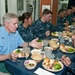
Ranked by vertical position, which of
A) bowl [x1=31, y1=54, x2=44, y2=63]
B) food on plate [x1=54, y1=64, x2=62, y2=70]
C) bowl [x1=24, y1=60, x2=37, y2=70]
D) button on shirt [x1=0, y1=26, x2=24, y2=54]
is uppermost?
button on shirt [x1=0, y1=26, x2=24, y2=54]

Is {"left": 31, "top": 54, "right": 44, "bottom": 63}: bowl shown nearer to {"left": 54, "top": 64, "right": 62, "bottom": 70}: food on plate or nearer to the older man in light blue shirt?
{"left": 54, "top": 64, "right": 62, "bottom": 70}: food on plate

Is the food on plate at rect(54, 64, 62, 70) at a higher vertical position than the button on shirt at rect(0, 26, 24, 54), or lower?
lower

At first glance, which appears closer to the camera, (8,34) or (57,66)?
(57,66)

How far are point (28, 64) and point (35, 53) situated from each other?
11.9 inches

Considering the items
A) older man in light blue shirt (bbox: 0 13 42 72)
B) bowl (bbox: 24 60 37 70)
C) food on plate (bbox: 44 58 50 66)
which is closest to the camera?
bowl (bbox: 24 60 37 70)

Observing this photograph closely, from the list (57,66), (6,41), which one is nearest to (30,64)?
(57,66)

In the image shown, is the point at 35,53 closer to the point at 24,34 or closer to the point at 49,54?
the point at 49,54

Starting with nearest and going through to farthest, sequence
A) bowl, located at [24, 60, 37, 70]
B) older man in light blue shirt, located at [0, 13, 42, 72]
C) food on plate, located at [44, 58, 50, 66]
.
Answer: bowl, located at [24, 60, 37, 70] → food on plate, located at [44, 58, 50, 66] → older man in light blue shirt, located at [0, 13, 42, 72]

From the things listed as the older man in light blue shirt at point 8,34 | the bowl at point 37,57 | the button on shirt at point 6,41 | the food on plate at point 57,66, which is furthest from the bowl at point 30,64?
the button on shirt at point 6,41

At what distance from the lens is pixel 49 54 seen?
187cm

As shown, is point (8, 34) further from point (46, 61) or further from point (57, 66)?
point (57, 66)

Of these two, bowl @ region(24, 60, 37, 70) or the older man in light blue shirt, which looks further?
the older man in light blue shirt

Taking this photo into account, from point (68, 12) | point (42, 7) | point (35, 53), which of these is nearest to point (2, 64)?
point (35, 53)

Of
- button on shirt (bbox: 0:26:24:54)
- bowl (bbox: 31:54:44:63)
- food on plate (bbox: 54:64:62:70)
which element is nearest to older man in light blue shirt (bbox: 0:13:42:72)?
button on shirt (bbox: 0:26:24:54)
